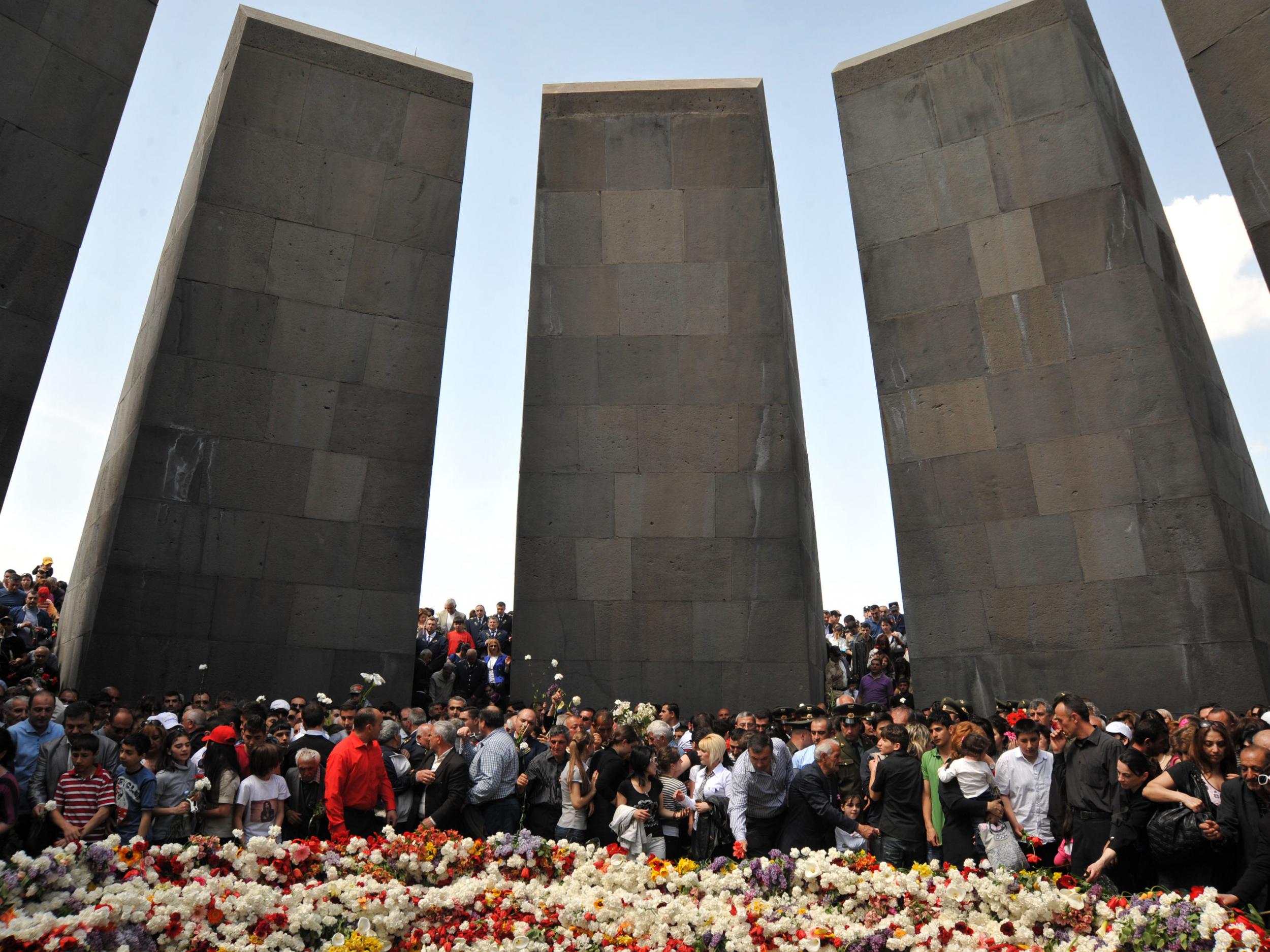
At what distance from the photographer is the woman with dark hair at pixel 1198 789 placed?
253 inches

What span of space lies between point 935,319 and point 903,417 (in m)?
1.57

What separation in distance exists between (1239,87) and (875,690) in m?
8.82

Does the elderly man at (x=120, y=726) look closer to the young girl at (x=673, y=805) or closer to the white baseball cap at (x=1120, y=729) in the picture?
Answer: the young girl at (x=673, y=805)

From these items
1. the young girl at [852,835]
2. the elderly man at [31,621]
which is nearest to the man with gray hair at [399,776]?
the young girl at [852,835]

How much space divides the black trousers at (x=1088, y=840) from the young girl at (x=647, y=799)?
3.06m

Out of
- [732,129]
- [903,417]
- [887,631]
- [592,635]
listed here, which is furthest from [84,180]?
[887,631]

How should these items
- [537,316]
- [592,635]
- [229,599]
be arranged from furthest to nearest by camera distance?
1. [537,316]
2. [592,635]
3. [229,599]

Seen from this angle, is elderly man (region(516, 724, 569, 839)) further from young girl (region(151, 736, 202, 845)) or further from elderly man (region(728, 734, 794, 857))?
young girl (region(151, 736, 202, 845))

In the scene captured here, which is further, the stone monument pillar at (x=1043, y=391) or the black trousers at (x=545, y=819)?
the stone monument pillar at (x=1043, y=391)

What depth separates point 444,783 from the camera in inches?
355

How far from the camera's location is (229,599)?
1450 cm

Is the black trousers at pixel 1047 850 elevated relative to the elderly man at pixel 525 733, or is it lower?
lower

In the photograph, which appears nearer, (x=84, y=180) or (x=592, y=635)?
(x=84, y=180)

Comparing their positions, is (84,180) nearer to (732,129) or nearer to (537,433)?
(537,433)
